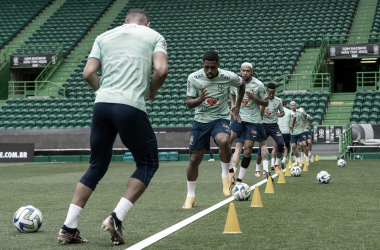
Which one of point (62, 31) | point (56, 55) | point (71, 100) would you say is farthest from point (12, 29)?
point (71, 100)

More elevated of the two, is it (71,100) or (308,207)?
(308,207)

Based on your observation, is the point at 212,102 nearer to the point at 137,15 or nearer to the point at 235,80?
the point at 235,80

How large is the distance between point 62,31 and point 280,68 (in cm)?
1626

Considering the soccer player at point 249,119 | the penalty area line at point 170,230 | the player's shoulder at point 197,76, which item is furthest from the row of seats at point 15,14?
the penalty area line at point 170,230

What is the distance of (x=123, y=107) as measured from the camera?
4.18m

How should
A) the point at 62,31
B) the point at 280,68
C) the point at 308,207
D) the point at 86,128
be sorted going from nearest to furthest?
the point at 308,207
the point at 86,128
the point at 280,68
the point at 62,31

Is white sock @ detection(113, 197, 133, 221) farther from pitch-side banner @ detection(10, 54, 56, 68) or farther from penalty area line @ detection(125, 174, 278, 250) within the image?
pitch-side banner @ detection(10, 54, 56, 68)

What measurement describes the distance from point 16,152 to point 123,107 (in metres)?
21.1

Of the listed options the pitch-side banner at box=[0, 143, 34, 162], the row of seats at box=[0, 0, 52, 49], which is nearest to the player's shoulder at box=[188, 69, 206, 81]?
the pitch-side banner at box=[0, 143, 34, 162]

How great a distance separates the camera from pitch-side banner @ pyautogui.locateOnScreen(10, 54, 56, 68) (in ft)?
107

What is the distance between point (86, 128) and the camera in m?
25.1

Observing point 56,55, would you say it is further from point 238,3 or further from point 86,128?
point 238,3

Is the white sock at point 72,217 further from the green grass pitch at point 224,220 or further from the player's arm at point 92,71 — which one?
the player's arm at point 92,71

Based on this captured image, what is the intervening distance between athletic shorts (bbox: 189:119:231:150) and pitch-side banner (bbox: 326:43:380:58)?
23.5m
